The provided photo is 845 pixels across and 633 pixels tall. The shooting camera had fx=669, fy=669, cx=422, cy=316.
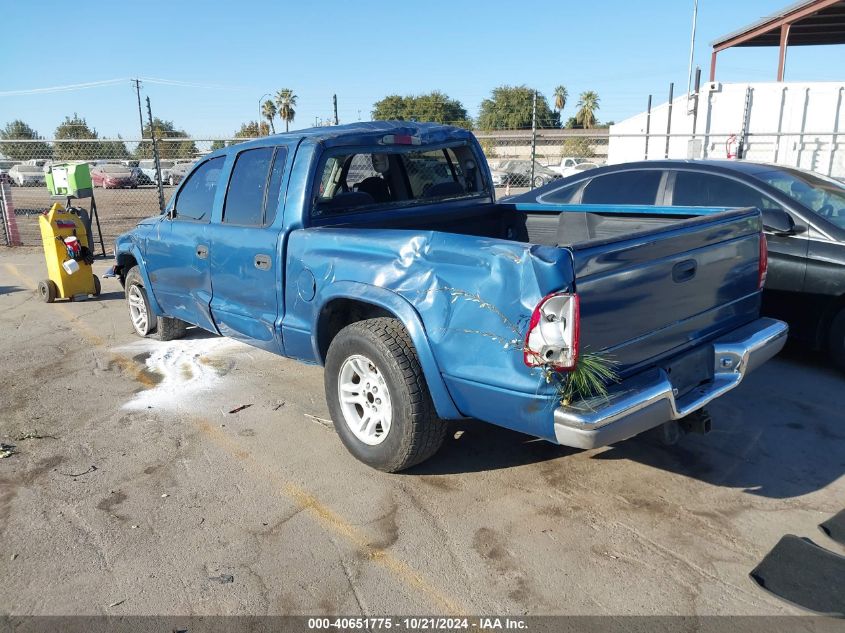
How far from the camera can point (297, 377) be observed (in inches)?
221

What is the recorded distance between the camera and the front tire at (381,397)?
3510 millimetres

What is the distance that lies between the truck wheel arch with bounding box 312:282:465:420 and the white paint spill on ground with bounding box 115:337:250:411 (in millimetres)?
1592

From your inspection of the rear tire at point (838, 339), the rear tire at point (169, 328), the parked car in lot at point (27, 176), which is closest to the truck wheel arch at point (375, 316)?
the rear tire at point (169, 328)

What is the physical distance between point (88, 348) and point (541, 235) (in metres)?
4.50

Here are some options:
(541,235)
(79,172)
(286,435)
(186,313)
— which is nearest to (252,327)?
(286,435)

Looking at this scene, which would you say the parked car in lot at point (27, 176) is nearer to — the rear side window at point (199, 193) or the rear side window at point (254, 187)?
the rear side window at point (199, 193)

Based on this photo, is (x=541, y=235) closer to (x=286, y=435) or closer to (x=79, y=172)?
(x=286, y=435)

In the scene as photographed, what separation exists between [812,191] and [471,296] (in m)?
4.22

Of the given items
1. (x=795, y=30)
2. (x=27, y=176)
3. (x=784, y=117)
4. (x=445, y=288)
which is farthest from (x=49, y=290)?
(x=27, y=176)

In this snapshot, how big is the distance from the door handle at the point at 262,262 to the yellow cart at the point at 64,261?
205 inches

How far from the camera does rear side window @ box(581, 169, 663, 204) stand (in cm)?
621

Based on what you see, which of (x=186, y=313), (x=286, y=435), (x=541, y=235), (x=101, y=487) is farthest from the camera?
(x=186, y=313)

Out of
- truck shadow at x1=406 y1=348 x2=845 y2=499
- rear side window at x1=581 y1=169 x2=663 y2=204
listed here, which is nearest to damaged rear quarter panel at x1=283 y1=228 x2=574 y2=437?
truck shadow at x1=406 y1=348 x2=845 y2=499

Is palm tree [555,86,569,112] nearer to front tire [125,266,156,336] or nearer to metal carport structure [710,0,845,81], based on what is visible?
metal carport structure [710,0,845,81]
